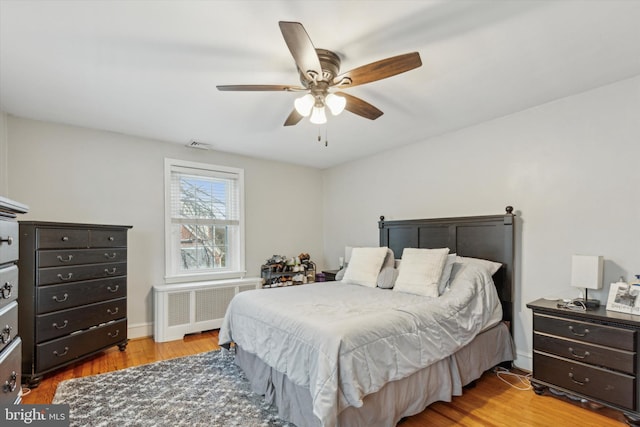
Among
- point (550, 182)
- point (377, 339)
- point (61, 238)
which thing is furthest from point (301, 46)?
point (61, 238)

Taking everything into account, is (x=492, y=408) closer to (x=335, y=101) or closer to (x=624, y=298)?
(x=624, y=298)

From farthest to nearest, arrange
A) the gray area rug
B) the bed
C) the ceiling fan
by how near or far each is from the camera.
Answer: the gray area rug < the bed < the ceiling fan

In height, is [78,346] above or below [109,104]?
below

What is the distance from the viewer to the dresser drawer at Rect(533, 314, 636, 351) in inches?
84.7

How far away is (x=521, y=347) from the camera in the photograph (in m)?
3.02

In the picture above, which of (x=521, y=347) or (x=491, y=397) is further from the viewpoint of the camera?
(x=521, y=347)

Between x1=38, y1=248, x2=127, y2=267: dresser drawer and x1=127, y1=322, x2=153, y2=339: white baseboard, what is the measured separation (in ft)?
3.09

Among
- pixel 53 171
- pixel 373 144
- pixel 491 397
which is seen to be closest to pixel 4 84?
pixel 53 171

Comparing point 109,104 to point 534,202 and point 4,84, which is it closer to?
point 4,84

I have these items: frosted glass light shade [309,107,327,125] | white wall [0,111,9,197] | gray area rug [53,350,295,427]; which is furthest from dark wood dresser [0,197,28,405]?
white wall [0,111,9,197]

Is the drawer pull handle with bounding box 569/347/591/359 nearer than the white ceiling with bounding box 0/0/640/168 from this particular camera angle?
No

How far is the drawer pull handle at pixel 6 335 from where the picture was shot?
112 centimetres

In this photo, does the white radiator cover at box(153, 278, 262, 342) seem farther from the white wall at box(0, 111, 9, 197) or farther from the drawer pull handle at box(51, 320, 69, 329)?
the white wall at box(0, 111, 9, 197)

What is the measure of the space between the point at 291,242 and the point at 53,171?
3.16m
